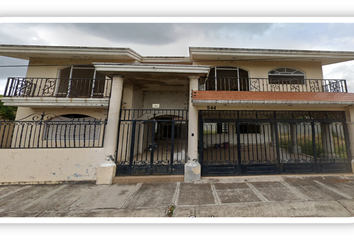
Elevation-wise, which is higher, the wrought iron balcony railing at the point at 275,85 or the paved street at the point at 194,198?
the wrought iron balcony railing at the point at 275,85

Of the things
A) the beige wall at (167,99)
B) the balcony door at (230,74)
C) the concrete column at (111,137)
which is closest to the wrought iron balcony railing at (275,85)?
the balcony door at (230,74)

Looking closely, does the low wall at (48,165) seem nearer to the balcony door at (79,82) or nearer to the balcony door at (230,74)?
the balcony door at (79,82)

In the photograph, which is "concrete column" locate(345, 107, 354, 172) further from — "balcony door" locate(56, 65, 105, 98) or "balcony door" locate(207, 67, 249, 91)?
"balcony door" locate(56, 65, 105, 98)

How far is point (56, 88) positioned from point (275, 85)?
12.2 meters

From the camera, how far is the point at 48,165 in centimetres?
443

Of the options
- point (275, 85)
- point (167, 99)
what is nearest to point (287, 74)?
point (275, 85)

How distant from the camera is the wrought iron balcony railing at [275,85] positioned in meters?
6.19

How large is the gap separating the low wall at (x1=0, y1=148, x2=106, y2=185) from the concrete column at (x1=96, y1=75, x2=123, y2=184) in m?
0.26

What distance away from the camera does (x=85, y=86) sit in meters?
7.08

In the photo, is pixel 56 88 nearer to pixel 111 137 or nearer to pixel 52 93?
pixel 52 93

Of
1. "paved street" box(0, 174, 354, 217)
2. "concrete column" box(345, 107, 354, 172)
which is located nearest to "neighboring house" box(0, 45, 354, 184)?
"concrete column" box(345, 107, 354, 172)

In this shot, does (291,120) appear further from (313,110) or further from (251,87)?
(251,87)

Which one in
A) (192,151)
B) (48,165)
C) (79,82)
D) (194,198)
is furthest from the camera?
(79,82)
